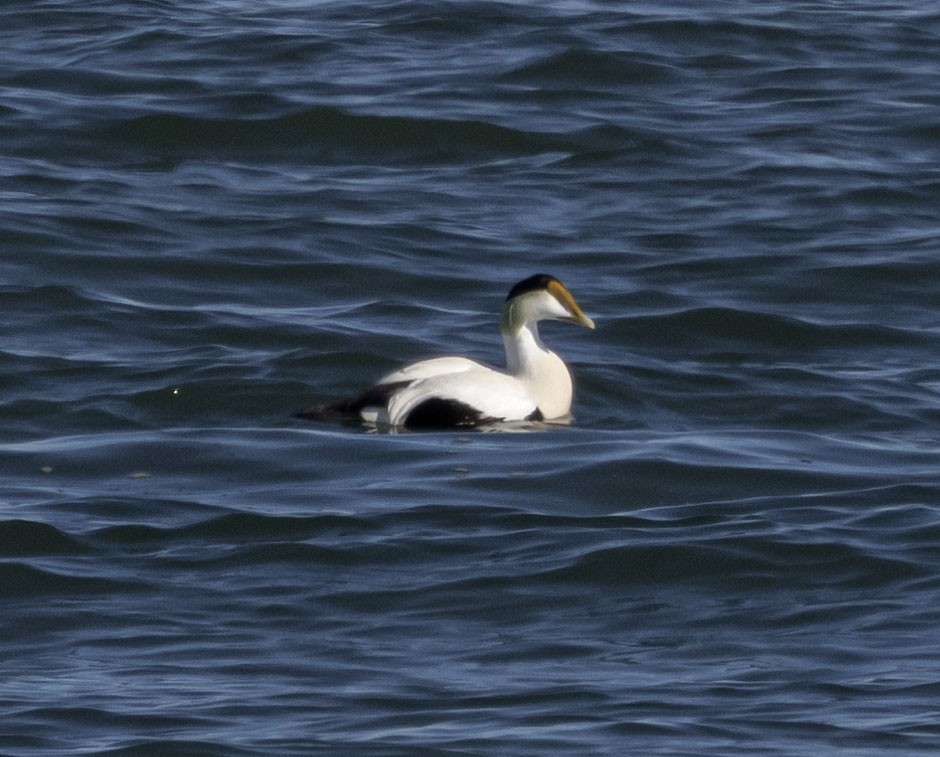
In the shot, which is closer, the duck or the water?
the water

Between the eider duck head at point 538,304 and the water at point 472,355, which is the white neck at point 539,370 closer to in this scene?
the eider duck head at point 538,304

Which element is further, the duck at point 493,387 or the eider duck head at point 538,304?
the eider duck head at point 538,304

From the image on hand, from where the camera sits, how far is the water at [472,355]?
6609 mm

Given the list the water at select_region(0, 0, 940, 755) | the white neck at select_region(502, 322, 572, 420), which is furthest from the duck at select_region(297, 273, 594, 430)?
the water at select_region(0, 0, 940, 755)

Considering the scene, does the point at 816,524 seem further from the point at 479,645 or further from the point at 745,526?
the point at 479,645

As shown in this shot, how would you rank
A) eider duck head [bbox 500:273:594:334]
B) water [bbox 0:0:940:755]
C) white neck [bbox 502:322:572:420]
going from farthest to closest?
eider duck head [bbox 500:273:594:334] < white neck [bbox 502:322:572:420] < water [bbox 0:0:940:755]

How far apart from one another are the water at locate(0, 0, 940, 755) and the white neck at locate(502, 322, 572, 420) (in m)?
0.21

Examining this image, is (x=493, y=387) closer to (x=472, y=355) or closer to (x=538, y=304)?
(x=538, y=304)

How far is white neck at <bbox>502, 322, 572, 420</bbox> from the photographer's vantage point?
36.0ft

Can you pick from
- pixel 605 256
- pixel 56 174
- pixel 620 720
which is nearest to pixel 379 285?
pixel 605 256

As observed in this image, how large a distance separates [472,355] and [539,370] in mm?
1222

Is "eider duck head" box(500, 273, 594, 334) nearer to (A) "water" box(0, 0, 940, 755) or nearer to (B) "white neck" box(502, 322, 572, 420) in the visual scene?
(B) "white neck" box(502, 322, 572, 420)

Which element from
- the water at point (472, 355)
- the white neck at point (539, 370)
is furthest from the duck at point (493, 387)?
the water at point (472, 355)

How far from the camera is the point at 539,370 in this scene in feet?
36.4
